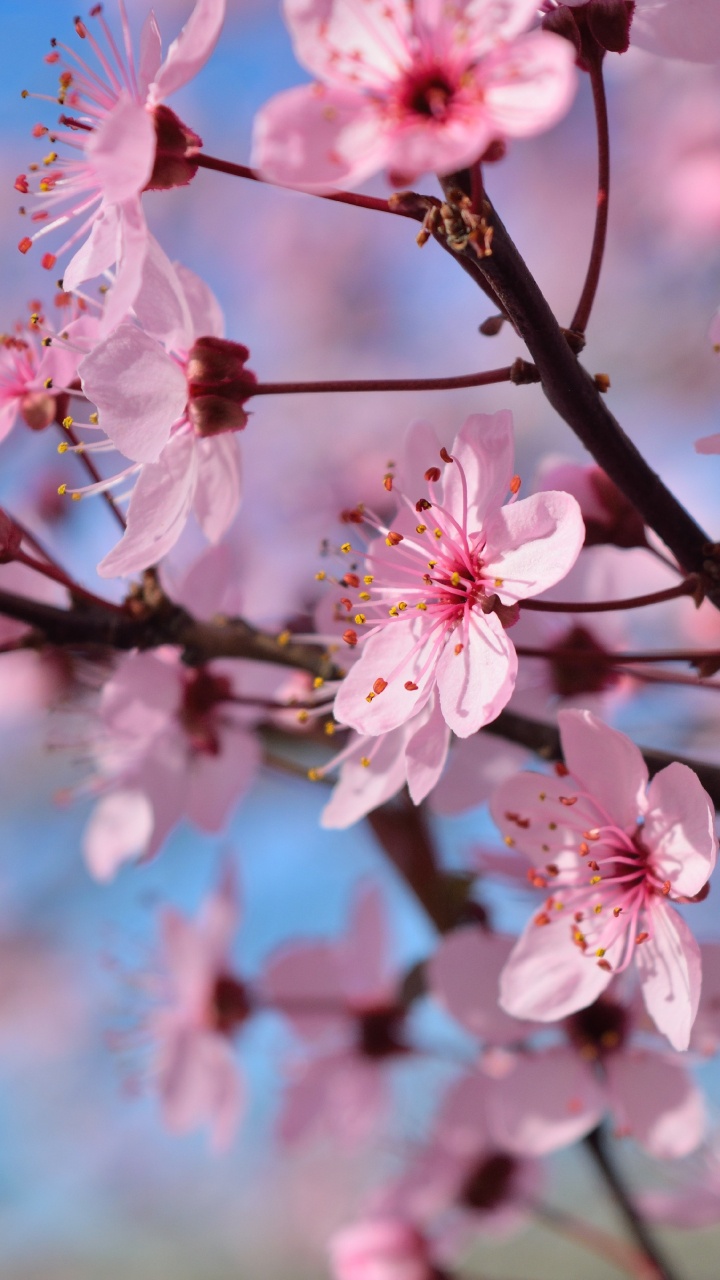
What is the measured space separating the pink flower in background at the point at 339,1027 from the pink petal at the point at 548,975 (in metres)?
0.60

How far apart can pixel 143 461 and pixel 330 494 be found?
3.48 ft

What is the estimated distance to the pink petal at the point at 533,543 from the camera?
0.64 meters

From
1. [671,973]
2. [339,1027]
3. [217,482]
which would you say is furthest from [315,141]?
[339,1027]

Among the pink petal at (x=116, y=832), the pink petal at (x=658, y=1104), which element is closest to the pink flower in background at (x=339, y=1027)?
the pink petal at (x=116, y=832)

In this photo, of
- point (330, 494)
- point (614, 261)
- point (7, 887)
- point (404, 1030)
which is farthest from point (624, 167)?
point (7, 887)

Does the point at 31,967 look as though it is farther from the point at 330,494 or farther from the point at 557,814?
the point at 557,814

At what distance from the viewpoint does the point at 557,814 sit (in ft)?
2.56

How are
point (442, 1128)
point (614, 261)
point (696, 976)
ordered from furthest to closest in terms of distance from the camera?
point (614, 261) → point (442, 1128) → point (696, 976)

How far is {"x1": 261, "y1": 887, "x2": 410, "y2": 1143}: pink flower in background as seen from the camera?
1364 mm

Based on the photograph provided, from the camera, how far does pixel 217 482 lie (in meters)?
0.77

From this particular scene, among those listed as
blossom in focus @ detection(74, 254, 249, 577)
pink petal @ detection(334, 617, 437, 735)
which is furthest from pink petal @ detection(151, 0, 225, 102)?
pink petal @ detection(334, 617, 437, 735)

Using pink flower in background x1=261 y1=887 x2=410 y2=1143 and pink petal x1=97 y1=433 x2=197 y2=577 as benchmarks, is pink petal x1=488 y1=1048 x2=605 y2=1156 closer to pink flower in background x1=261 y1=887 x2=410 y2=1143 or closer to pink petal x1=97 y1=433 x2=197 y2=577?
pink flower in background x1=261 y1=887 x2=410 y2=1143

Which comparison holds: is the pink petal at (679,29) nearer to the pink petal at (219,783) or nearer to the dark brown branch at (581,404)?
the dark brown branch at (581,404)

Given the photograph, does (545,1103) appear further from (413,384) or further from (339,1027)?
(413,384)
